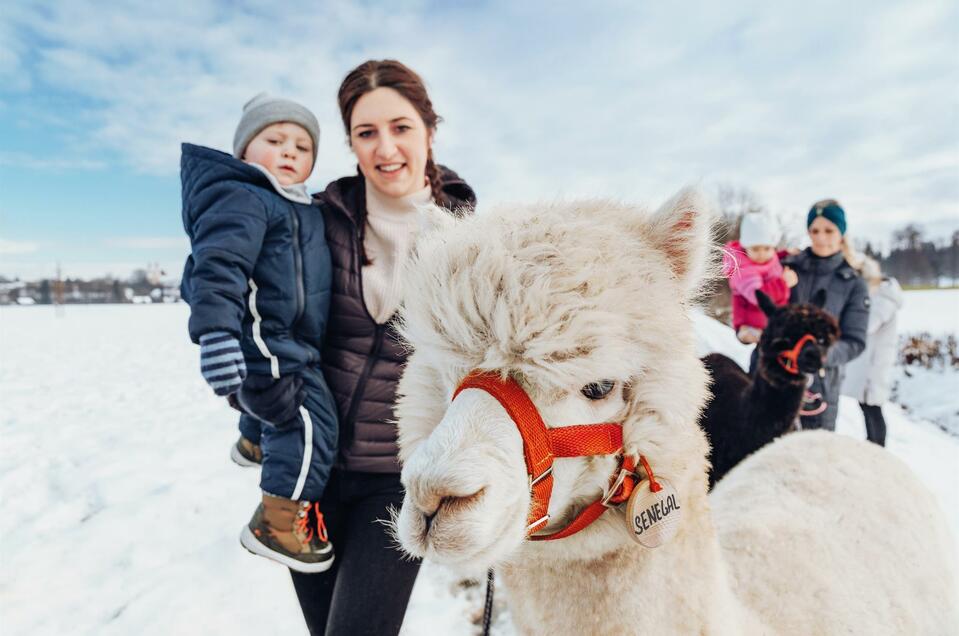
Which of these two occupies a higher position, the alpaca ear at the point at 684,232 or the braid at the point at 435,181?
the braid at the point at 435,181

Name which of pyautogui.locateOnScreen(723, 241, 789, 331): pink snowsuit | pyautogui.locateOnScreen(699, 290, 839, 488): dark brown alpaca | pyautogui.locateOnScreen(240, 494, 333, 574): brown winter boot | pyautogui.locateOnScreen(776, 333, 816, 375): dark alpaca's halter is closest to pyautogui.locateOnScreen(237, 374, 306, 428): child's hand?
pyautogui.locateOnScreen(240, 494, 333, 574): brown winter boot

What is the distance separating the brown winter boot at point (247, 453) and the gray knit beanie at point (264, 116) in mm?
1136

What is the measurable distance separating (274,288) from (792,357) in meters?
3.61

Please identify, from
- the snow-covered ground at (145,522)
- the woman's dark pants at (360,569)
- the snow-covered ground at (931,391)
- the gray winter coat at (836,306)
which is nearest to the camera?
the woman's dark pants at (360,569)

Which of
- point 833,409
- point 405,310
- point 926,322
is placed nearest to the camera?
point 405,310

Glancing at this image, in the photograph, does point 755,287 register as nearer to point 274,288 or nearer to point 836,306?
point 836,306

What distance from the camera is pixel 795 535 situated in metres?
1.76

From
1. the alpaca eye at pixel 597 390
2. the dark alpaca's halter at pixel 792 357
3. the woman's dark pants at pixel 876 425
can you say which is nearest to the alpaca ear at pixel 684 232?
the alpaca eye at pixel 597 390

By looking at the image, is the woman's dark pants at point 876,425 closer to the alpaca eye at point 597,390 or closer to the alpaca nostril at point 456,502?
the alpaca eye at point 597,390

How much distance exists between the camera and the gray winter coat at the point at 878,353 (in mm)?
5316

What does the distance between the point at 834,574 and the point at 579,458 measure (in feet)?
3.98

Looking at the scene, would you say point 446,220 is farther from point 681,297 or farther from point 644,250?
point 681,297

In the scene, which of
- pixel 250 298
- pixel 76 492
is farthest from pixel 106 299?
pixel 250 298

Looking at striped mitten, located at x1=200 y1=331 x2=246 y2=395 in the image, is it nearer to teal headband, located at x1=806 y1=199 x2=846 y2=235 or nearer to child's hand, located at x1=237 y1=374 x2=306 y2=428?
child's hand, located at x1=237 y1=374 x2=306 y2=428
